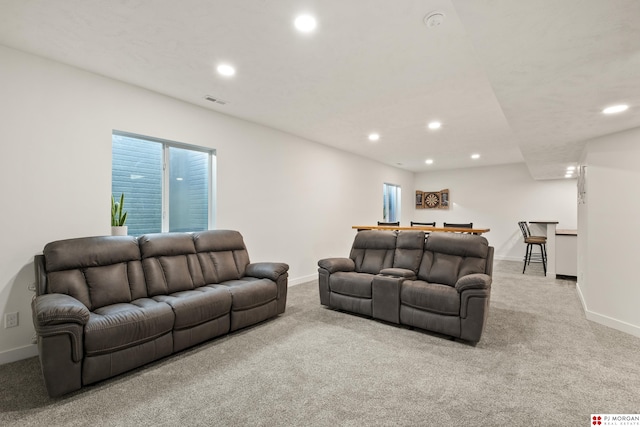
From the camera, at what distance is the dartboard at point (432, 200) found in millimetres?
9430

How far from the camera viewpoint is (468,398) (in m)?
2.02

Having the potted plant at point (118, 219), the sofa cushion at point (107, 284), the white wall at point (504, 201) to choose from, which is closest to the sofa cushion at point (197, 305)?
the sofa cushion at point (107, 284)

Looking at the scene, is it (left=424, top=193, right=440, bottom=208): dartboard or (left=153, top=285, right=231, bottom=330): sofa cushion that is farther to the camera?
(left=424, top=193, right=440, bottom=208): dartboard

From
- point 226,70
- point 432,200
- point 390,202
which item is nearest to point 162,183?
point 226,70

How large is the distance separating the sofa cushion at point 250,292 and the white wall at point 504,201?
7.44 metres

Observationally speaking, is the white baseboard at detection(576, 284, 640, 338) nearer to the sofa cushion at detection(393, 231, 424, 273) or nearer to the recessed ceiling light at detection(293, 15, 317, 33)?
the sofa cushion at detection(393, 231, 424, 273)

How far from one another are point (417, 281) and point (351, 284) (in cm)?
79

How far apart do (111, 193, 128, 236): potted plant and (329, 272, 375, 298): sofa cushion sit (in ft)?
8.10

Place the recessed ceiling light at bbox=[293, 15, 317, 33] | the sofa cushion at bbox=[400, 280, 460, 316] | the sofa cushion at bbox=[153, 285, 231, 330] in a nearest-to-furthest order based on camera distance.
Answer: the recessed ceiling light at bbox=[293, 15, 317, 33] < the sofa cushion at bbox=[153, 285, 231, 330] < the sofa cushion at bbox=[400, 280, 460, 316]

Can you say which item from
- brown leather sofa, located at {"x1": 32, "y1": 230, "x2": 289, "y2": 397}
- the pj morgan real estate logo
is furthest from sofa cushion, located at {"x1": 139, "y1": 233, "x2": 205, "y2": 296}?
the pj morgan real estate logo

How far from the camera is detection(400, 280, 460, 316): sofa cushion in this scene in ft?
9.75

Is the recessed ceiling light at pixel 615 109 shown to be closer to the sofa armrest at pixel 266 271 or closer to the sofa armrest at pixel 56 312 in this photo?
the sofa armrest at pixel 266 271

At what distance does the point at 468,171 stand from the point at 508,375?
25.4 feet

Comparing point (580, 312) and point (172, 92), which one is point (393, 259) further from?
point (172, 92)
